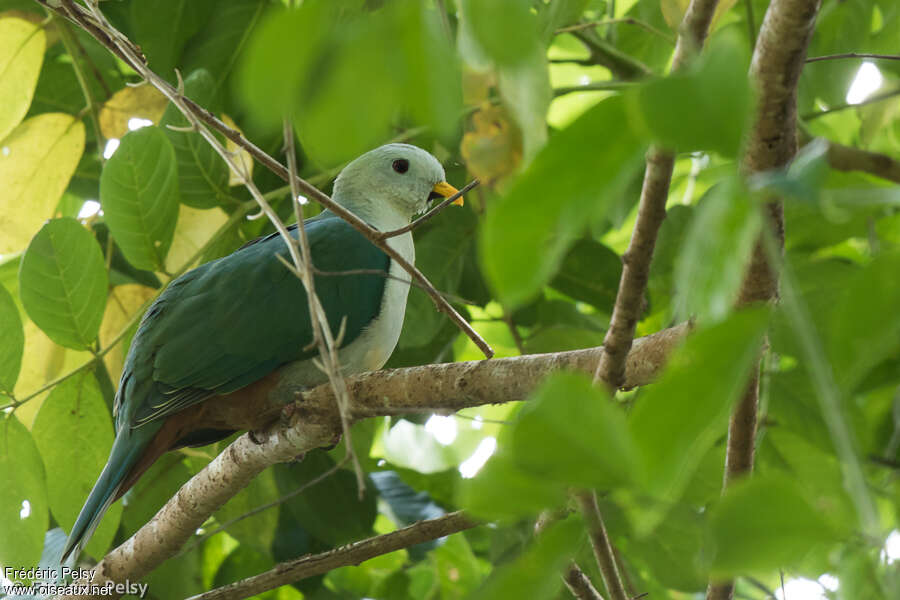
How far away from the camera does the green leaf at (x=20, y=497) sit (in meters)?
2.08

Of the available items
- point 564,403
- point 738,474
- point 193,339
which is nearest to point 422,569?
point 193,339

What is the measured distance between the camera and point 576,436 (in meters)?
0.59

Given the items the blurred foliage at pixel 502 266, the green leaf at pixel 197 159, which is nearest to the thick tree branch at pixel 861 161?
the blurred foliage at pixel 502 266

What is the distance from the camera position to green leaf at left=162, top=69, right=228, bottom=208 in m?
2.50

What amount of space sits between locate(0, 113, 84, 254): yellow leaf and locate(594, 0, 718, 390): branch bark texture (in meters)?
2.14

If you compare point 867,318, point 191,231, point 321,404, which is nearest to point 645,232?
point 867,318

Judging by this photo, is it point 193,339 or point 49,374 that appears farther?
point 49,374

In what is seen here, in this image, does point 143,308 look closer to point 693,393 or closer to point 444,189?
point 444,189

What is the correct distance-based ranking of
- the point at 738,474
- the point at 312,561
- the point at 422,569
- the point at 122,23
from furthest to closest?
the point at 422,569
the point at 122,23
the point at 312,561
the point at 738,474

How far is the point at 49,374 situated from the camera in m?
2.55

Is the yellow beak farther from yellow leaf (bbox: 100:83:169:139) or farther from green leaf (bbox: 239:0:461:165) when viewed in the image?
green leaf (bbox: 239:0:461:165)

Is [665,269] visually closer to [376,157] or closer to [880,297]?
[376,157]

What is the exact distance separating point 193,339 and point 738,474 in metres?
1.46

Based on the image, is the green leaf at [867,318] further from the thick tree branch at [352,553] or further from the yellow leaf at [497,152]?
the thick tree branch at [352,553]
